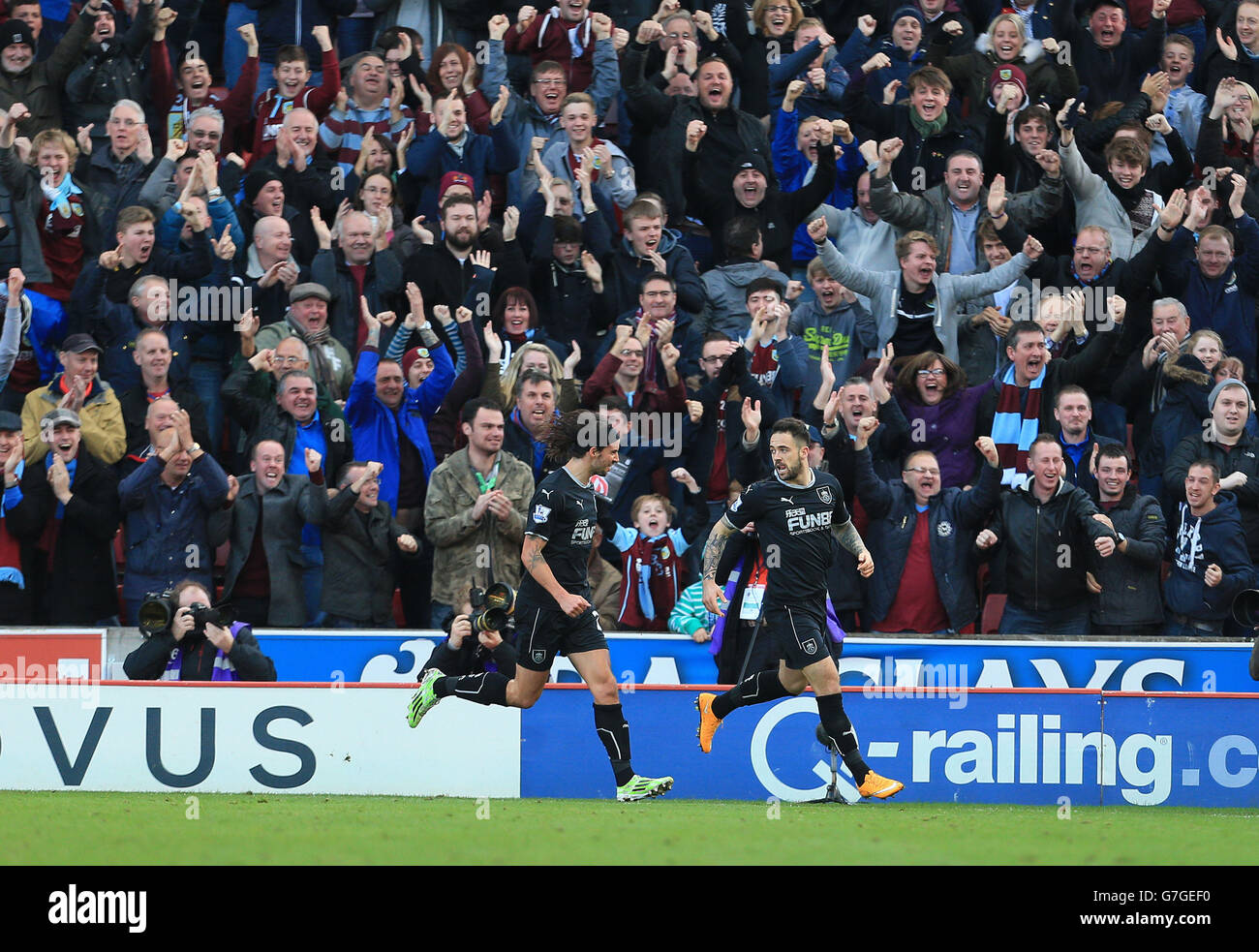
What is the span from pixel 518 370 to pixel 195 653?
3198mm

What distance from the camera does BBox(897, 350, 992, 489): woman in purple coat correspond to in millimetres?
13312

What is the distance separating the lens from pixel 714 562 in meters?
10.5

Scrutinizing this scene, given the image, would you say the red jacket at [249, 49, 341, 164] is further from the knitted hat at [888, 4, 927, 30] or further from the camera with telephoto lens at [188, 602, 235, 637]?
the knitted hat at [888, 4, 927, 30]

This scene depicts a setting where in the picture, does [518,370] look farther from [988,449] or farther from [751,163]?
[988,449]

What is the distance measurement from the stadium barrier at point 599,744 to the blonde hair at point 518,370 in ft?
8.86

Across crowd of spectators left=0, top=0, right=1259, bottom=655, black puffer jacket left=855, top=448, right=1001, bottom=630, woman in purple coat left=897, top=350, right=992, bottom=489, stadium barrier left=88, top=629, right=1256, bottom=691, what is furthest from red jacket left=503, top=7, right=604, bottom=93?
stadium barrier left=88, top=629, right=1256, bottom=691

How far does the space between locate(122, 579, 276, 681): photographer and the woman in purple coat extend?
17.0ft

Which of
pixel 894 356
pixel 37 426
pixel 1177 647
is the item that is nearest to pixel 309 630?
pixel 37 426

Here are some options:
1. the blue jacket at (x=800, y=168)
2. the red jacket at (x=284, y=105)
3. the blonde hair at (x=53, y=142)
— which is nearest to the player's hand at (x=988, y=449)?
the blue jacket at (x=800, y=168)

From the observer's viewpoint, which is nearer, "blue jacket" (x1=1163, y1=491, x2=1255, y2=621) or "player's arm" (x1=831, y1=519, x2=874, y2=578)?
"player's arm" (x1=831, y1=519, x2=874, y2=578)

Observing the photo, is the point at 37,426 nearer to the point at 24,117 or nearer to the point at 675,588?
the point at 24,117

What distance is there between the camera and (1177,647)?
12586 millimetres

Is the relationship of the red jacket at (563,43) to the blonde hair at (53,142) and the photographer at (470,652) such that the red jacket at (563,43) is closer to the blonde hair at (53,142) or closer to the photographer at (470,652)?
the blonde hair at (53,142)

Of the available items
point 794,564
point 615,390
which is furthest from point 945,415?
point 794,564
